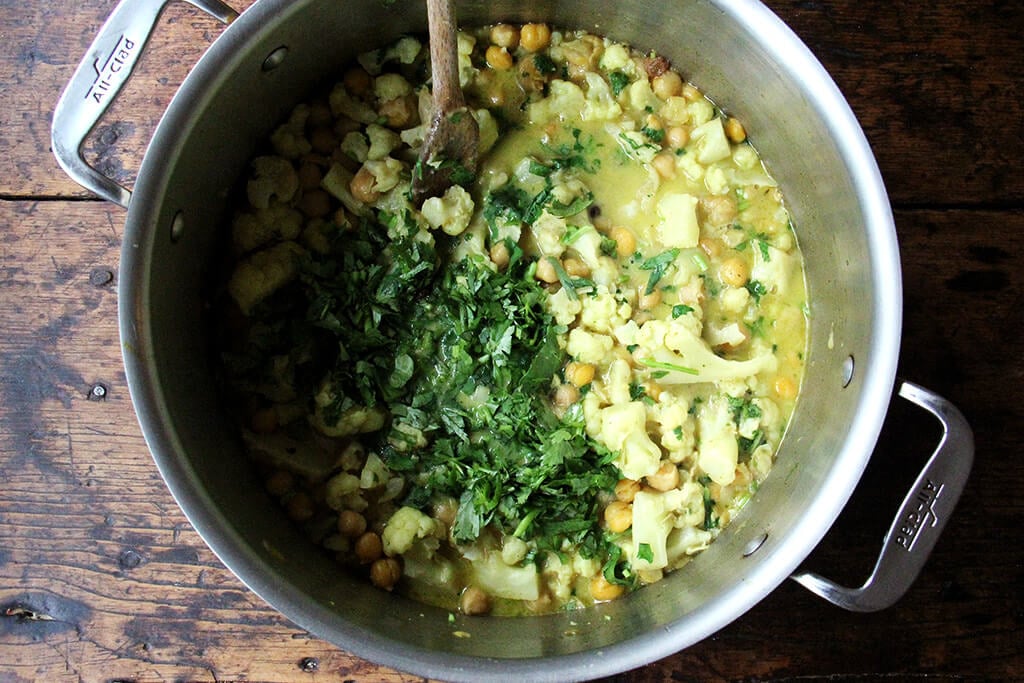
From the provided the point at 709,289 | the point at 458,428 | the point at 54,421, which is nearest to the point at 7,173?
the point at 54,421

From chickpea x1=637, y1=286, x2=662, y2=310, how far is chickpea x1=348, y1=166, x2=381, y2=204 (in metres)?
0.77

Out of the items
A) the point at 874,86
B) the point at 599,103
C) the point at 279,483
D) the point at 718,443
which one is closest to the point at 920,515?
the point at 718,443

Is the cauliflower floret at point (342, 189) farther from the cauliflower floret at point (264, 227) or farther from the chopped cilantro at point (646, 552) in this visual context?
the chopped cilantro at point (646, 552)

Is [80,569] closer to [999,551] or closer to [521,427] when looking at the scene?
[521,427]

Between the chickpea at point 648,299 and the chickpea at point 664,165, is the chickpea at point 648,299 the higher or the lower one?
the lower one

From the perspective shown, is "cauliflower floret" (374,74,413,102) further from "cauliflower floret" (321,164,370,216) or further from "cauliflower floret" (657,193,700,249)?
"cauliflower floret" (657,193,700,249)

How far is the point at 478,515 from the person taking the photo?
7.43ft

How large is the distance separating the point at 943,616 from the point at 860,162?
1.35 metres

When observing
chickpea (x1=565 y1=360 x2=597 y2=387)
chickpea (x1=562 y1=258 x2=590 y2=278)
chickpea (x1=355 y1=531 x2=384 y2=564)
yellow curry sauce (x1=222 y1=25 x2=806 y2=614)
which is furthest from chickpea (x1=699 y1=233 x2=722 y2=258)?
chickpea (x1=355 y1=531 x2=384 y2=564)

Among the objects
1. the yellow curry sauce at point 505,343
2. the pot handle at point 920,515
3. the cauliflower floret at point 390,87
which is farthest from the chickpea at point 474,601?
the cauliflower floret at point 390,87

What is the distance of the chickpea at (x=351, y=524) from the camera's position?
7.48ft

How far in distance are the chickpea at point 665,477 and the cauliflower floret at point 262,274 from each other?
1108 mm

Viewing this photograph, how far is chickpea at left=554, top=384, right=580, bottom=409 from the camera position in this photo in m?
2.31

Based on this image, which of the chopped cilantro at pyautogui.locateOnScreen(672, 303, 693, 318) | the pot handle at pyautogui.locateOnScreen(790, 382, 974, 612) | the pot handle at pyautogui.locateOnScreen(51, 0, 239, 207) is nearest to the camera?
the pot handle at pyautogui.locateOnScreen(51, 0, 239, 207)
